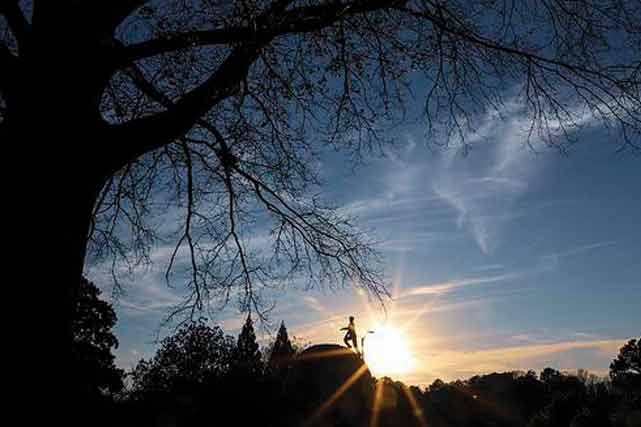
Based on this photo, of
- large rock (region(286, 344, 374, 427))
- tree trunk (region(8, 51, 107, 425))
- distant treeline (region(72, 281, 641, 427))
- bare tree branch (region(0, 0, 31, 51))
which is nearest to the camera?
tree trunk (region(8, 51, 107, 425))

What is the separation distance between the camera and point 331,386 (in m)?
16.3

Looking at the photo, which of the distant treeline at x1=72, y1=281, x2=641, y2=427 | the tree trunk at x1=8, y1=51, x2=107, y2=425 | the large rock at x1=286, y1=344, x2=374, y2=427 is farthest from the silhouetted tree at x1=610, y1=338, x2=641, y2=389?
the tree trunk at x1=8, y1=51, x2=107, y2=425

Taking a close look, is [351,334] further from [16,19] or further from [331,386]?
[16,19]

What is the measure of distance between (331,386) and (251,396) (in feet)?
15.9

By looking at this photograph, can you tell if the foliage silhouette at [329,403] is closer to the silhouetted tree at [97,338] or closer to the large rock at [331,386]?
the large rock at [331,386]

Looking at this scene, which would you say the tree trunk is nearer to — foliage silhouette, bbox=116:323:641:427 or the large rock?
foliage silhouette, bbox=116:323:641:427

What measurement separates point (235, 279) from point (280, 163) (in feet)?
5.05

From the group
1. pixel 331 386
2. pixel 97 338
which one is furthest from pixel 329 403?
pixel 97 338

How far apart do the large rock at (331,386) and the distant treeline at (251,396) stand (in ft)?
0.24

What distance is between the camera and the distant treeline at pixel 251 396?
11.0 metres

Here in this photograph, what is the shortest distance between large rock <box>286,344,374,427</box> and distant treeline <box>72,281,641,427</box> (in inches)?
2.9

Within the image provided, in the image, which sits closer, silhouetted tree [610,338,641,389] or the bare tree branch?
the bare tree branch

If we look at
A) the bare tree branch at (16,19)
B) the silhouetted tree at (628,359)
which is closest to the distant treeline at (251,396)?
the bare tree branch at (16,19)

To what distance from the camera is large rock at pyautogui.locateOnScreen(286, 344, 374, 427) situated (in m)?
14.6
